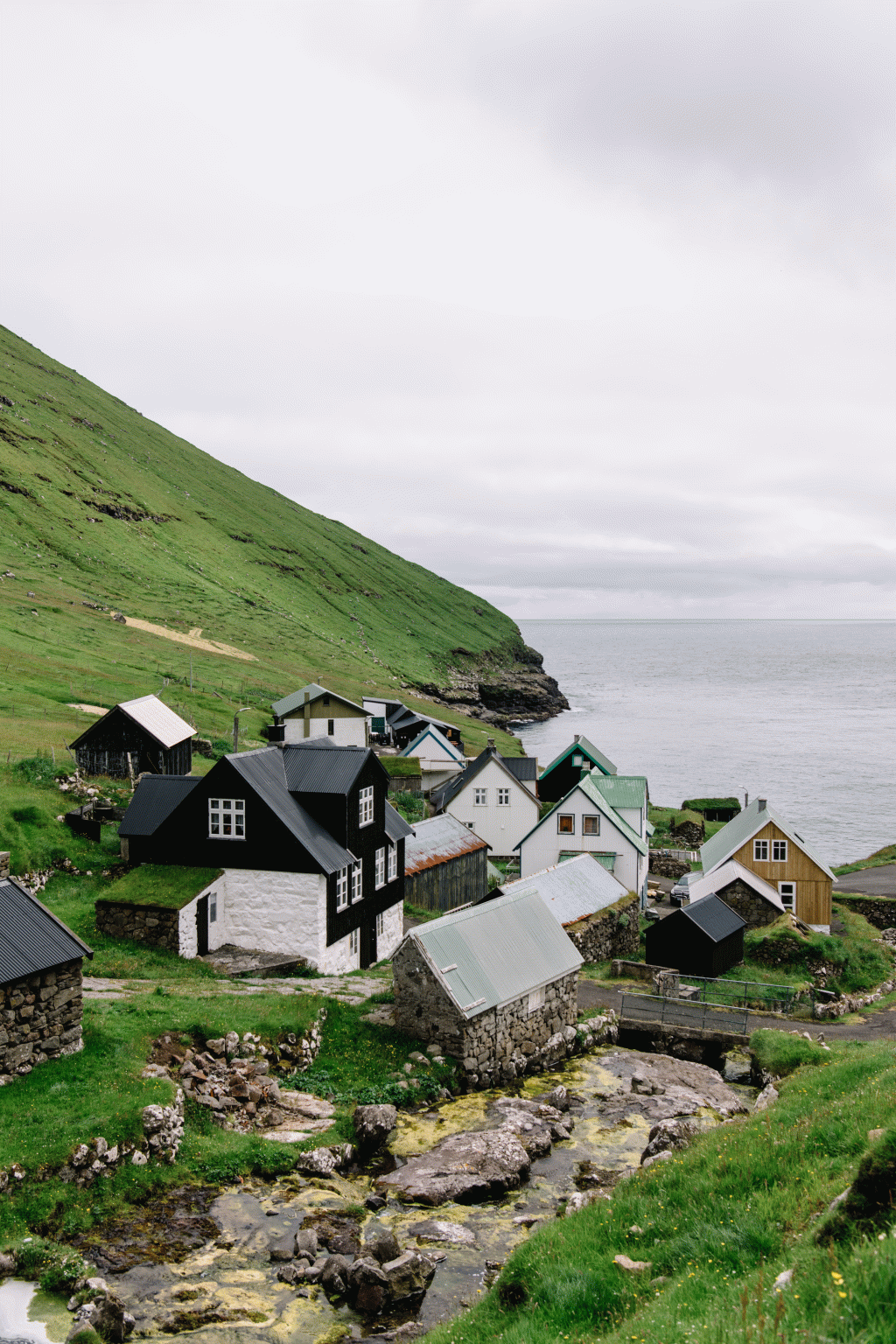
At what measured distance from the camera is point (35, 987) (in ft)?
67.2

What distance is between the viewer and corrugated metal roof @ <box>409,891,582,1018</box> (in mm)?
26938

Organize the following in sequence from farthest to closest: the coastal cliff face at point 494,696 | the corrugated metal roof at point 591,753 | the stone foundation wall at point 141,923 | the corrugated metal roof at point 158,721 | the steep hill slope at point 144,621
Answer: the coastal cliff face at point 494,696 → the steep hill slope at point 144,621 → the corrugated metal roof at point 591,753 → the corrugated metal roof at point 158,721 → the stone foundation wall at point 141,923

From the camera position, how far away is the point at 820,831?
85.2 m

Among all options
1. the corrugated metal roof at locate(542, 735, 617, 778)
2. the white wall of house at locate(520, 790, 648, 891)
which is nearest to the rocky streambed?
the white wall of house at locate(520, 790, 648, 891)

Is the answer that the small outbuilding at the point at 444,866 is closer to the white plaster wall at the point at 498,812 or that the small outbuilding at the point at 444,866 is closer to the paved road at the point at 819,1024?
the white plaster wall at the point at 498,812

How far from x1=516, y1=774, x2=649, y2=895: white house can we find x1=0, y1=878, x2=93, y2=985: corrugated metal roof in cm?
3539

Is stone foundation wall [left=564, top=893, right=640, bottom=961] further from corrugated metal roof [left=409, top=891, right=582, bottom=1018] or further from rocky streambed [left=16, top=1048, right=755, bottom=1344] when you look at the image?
rocky streambed [left=16, top=1048, right=755, bottom=1344]

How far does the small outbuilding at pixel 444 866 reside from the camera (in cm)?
4709

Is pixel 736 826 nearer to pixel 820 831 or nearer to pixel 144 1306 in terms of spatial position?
pixel 820 831

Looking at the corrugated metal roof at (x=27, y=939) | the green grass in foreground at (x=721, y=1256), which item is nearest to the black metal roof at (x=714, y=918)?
the green grass in foreground at (x=721, y=1256)

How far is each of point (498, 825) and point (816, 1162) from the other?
178 ft

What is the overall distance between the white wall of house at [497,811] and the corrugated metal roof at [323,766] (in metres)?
30.6

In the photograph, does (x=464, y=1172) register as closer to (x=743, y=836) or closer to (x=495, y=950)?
(x=495, y=950)

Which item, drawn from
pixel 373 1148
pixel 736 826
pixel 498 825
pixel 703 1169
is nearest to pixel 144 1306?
pixel 373 1148
